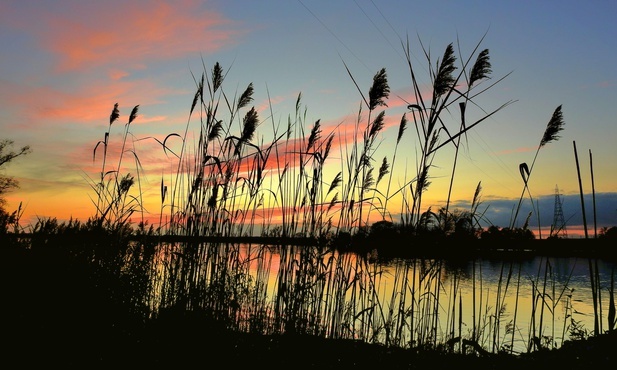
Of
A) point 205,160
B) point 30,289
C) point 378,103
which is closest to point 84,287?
point 30,289

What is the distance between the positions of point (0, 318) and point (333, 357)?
276 centimetres

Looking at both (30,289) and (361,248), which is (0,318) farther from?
(361,248)

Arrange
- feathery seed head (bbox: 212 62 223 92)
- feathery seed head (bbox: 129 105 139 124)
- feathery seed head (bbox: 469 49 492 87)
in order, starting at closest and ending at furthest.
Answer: feathery seed head (bbox: 469 49 492 87)
feathery seed head (bbox: 212 62 223 92)
feathery seed head (bbox: 129 105 139 124)

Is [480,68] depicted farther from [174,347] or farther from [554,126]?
[174,347]

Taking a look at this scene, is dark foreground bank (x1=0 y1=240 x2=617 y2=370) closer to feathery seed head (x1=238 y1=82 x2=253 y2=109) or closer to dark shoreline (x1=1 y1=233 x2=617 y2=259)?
dark shoreline (x1=1 y1=233 x2=617 y2=259)

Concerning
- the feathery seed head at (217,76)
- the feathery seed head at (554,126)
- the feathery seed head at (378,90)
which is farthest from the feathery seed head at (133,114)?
the feathery seed head at (554,126)

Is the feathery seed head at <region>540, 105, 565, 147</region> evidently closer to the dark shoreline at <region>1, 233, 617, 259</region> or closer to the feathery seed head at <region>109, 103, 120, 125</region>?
the dark shoreline at <region>1, 233, 617, 259</region>

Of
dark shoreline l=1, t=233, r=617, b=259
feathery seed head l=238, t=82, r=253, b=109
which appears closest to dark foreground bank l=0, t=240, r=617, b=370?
dark shoreline l=1, t=233, r=617, b=259

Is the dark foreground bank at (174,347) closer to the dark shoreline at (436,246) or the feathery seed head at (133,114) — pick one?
the dark shoreline at (436,246)

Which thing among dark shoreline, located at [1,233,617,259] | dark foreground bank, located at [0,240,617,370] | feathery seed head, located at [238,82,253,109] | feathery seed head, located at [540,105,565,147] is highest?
feathery seed head, located at [238,82,253,109]

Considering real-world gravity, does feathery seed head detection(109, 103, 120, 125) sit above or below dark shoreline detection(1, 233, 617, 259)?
→ above

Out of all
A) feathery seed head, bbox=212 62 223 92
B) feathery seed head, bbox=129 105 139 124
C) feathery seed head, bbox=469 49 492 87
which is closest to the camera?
feathery seed head, bbox=469 49 492 87

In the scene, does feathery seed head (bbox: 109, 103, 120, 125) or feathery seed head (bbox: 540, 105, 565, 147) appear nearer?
feathery seed head (bbox: 540, 105, 565, 147)

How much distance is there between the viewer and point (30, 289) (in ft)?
15.7
